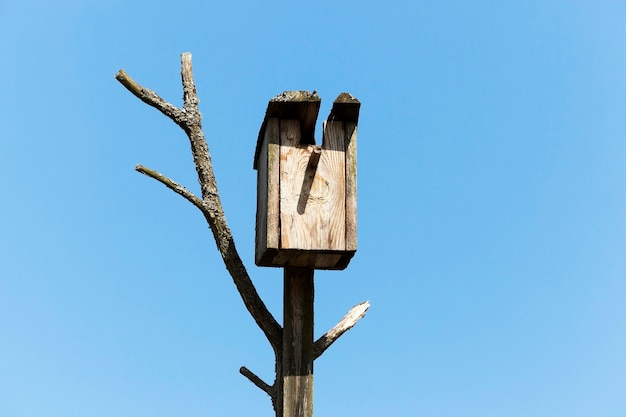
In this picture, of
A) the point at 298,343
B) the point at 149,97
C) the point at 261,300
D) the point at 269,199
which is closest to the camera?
the point at 269,199

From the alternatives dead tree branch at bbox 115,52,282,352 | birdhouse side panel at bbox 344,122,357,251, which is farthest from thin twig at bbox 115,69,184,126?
birdhouse side panel at bbox 344,122,357,251

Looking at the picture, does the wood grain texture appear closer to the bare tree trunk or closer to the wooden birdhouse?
the wooden birdhouse

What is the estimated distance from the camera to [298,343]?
350 cm

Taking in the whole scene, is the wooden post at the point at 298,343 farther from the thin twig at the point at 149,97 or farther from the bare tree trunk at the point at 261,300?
the thin twig at the point at 149,97

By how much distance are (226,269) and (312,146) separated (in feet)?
2.54

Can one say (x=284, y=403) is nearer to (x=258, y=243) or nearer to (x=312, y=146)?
(x=258, y=243)

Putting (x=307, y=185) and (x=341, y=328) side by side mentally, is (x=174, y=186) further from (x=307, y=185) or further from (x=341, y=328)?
(x=341, y=328)

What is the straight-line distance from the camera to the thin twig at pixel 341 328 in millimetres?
3574

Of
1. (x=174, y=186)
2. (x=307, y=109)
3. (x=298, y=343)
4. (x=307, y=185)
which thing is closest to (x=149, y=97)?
(x=174, y=186)

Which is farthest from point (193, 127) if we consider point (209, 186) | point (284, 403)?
point (284, 403)

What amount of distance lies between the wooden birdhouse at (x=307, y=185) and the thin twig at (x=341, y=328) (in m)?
0.34

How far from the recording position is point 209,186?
374 cm

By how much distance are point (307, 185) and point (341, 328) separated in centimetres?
79

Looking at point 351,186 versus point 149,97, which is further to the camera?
point 149,97
